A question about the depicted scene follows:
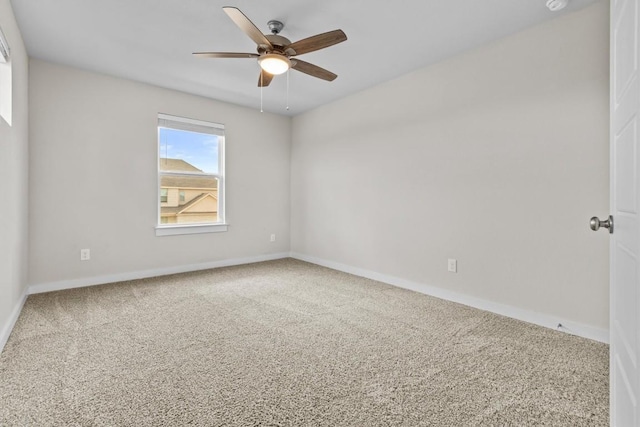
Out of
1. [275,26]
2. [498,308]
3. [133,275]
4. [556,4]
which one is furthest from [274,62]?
[133,275]

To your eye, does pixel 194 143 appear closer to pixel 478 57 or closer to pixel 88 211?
pixel 88 211

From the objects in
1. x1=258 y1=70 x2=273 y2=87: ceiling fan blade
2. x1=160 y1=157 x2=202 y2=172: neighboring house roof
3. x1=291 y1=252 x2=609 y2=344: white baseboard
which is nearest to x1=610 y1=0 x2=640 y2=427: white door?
x1=291 y1=252 x2=609 y2=344: white baseboard

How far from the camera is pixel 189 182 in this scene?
430cm

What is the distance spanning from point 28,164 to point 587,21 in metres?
4.91

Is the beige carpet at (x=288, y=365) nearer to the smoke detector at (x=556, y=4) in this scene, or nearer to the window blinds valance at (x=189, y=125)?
the window blinds valance at (x=189, y=125)

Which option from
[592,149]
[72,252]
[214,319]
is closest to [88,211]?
[72,252]

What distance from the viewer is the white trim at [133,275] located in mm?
3269

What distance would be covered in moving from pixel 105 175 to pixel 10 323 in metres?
1.78

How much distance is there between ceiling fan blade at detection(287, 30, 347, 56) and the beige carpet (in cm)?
208

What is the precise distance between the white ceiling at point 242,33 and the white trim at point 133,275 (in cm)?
227

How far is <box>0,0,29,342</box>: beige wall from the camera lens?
2107 millimetres

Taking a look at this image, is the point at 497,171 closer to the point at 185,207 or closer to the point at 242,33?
the point at 242,33

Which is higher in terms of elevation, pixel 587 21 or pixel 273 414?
pixel 587 21

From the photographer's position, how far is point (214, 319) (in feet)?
8.55
